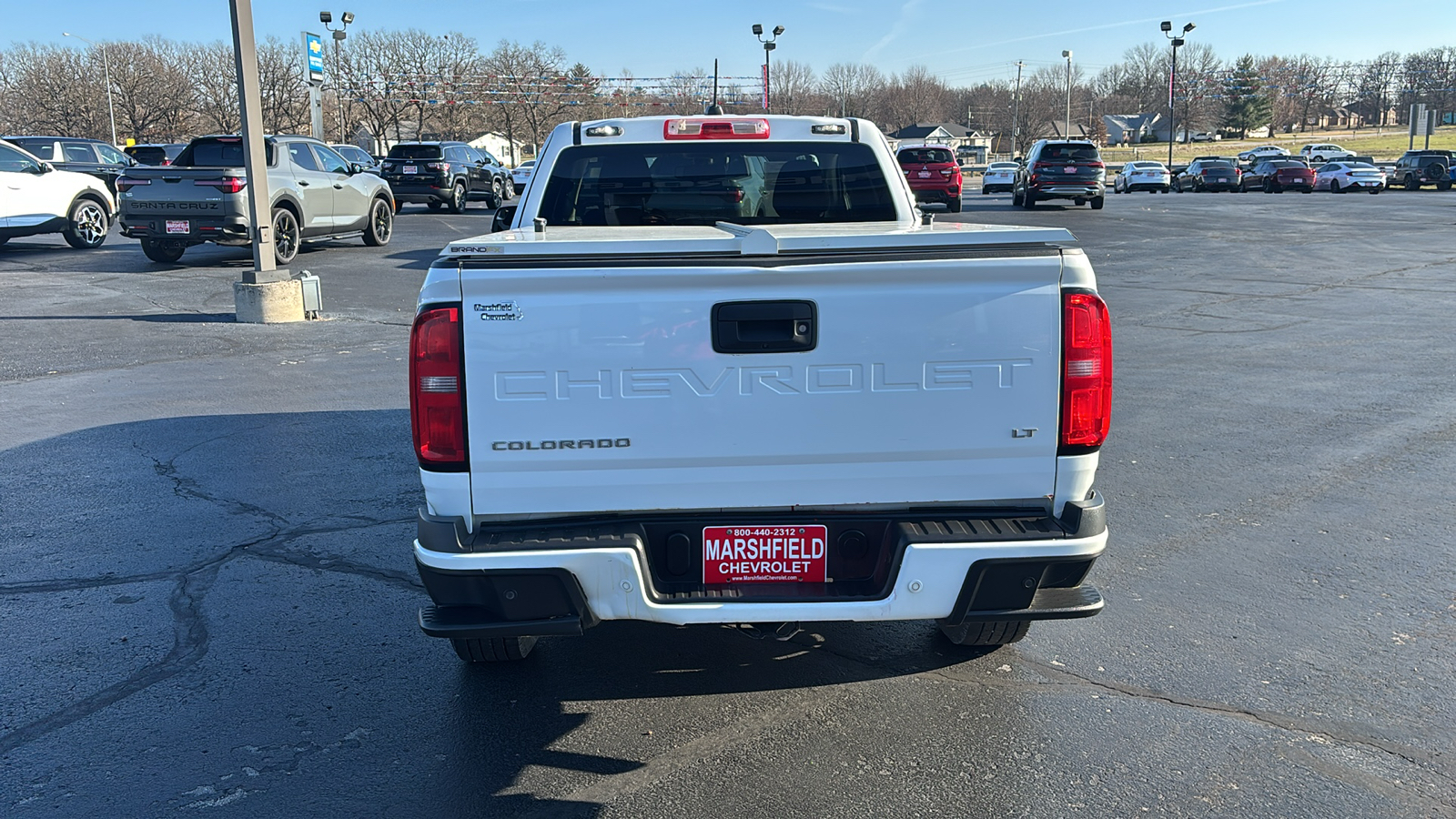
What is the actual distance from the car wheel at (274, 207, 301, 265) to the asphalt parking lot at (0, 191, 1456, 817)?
862cm

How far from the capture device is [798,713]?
12.3 ft

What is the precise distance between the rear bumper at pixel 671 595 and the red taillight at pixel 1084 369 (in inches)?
9.0

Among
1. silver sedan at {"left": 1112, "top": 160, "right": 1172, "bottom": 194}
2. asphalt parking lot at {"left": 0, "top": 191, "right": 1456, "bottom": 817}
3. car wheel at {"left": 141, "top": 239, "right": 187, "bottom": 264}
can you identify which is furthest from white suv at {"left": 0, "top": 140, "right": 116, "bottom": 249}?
silver sedan at {"left": 1112, "top": 160, "right": 1172, "bottom": 194}

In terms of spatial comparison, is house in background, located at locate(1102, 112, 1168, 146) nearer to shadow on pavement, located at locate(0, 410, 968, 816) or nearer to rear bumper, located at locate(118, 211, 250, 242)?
rear bumper, located at locate(118, 211, 250, 242)

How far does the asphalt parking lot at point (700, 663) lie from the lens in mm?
3287

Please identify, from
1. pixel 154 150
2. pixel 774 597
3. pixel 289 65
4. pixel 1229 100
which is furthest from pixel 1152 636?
pixel 1229 100

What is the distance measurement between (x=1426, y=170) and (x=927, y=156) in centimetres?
2879

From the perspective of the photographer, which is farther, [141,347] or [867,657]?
[141,347]

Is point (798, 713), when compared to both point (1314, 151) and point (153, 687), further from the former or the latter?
point (1314, 151)

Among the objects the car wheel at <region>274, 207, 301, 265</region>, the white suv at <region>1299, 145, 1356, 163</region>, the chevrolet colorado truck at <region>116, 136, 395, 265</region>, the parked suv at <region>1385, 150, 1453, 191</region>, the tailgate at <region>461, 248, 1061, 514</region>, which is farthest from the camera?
the white suv at <region>1299, 145, 1356, 163</region>

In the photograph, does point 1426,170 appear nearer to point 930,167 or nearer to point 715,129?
point 930,167

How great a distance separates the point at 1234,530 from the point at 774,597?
3.31 meters

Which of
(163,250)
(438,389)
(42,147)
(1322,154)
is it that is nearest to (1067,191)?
(163,250)

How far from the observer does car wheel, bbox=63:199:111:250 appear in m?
19.5
